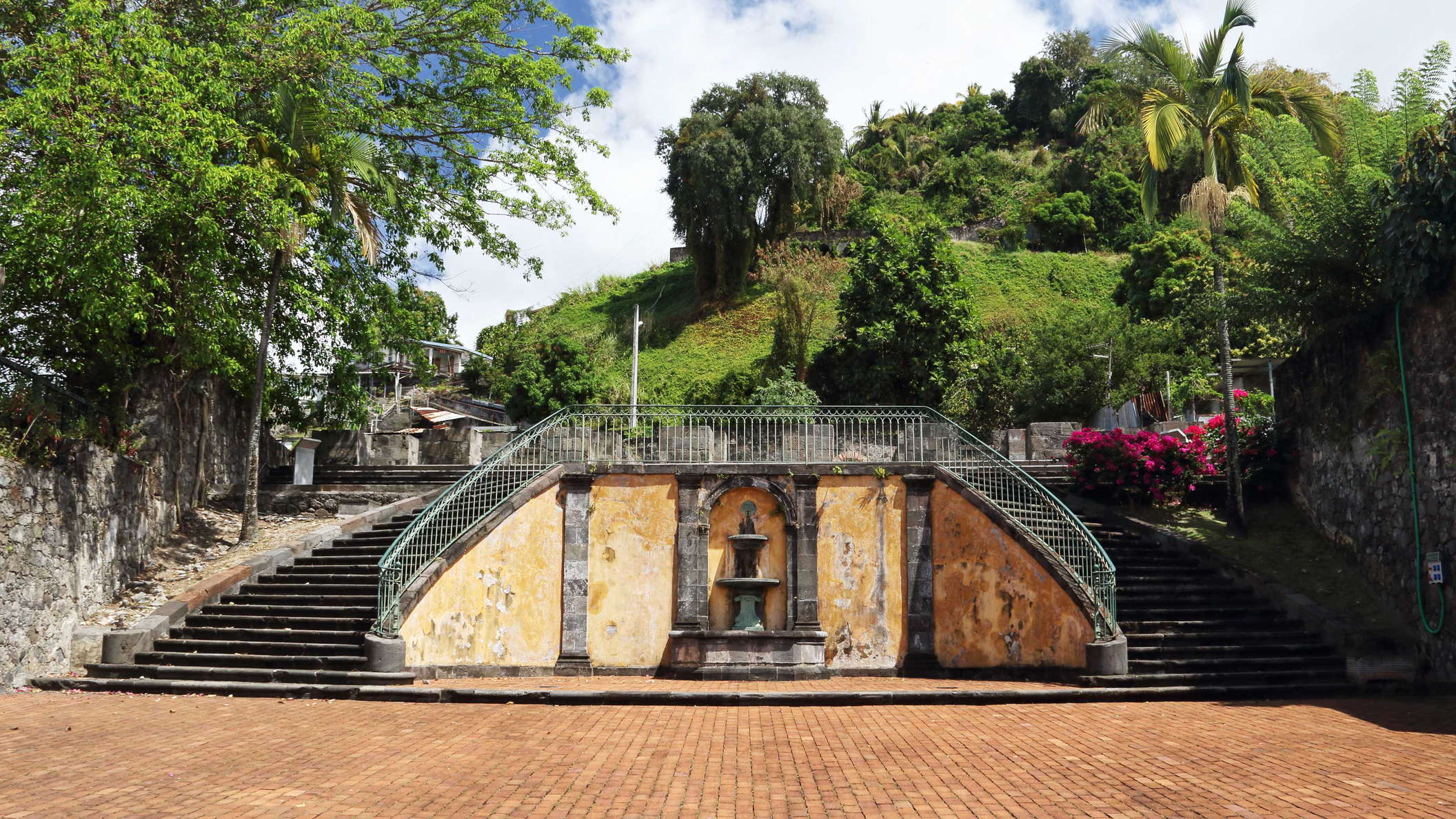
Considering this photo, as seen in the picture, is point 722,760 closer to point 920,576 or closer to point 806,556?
point 806,556

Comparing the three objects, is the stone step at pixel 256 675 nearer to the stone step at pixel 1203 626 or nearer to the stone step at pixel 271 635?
the stone step at pixel 271 635

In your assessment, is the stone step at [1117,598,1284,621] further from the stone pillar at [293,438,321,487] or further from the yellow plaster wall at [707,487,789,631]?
the stone pillar at [293,438,321,487]

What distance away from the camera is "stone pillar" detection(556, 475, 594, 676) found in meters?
14.2

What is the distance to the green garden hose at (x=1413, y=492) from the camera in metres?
11.6

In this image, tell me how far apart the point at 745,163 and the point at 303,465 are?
989 inches

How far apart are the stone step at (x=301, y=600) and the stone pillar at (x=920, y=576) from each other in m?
7.44

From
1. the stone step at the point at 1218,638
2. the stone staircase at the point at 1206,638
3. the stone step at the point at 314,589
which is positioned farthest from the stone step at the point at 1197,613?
the stone step at the point at 314,589

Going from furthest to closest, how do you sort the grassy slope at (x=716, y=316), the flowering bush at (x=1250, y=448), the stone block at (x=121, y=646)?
the grassy slope at (x=716, y=316), the flowering bush at (x=1250, y=448), the stone block at (x=121, y=646)

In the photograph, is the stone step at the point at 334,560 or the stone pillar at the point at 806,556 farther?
the stone step at the point at 334,560

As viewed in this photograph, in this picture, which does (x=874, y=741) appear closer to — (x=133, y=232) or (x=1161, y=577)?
(x=1161, y=577)

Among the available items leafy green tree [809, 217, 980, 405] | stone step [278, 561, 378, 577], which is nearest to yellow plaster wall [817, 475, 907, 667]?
stone step [278, 561, 378, 577]

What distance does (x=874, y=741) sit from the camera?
9242mm

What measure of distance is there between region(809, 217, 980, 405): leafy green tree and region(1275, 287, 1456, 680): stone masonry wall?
10605mm

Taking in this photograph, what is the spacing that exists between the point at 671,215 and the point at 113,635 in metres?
32.3
